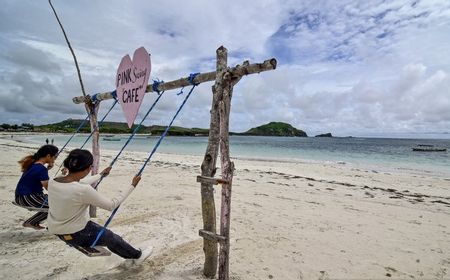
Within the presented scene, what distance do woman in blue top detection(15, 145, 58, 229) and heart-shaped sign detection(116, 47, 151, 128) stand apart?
1.50m

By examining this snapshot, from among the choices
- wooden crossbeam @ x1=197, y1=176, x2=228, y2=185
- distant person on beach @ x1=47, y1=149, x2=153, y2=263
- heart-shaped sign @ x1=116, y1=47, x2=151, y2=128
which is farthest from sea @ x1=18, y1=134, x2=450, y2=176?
distant person on beach @ x1=47, y1=149, x2=153, y2=263

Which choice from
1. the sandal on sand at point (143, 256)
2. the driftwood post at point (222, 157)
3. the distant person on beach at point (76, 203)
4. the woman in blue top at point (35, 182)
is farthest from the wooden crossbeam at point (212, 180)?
the woman in blue top at point (35, 182)

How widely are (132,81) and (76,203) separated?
201 centimetres

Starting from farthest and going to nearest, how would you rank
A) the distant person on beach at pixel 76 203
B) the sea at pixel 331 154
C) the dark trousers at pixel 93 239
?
the sea at pixel 331 154
the dark trousers at pixel 93 239
the distant person on beach at pixel 76 203

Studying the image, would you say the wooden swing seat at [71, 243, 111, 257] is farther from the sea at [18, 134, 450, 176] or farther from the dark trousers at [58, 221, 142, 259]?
the sea at [18, 134, 450, 176]

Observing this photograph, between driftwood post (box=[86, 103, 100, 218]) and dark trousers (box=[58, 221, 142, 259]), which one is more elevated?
driftwood post (box=[86, 103, 100, 218])

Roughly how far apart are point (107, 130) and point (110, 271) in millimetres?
129814

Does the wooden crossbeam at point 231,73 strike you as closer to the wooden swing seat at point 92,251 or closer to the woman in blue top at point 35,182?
the woman in blue top at point 35,182

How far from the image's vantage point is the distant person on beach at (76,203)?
122 inches

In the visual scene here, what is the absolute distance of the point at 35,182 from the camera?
4.70 m

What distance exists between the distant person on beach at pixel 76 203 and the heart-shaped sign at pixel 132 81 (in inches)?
48.2

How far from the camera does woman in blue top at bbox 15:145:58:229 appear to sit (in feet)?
15.1

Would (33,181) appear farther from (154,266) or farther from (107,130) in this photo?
(107,130)

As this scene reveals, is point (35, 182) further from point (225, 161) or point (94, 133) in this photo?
point (225, 161)
